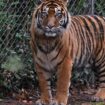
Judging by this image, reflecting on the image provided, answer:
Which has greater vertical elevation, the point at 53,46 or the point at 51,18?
the point at 51,18

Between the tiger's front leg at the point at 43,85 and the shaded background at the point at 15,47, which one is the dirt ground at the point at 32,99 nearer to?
the shaded background at the point at 15,47

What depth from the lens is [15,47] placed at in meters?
7.94

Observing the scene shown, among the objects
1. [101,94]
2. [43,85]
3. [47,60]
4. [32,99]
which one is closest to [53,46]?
[47,60]

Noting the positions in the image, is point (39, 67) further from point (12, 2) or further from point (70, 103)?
point (12, 2)

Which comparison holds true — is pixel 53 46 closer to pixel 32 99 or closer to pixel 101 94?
pixel 32 99

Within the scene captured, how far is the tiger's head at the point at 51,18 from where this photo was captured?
651cm

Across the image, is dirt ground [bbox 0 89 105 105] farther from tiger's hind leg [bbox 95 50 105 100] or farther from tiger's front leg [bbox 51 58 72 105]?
tiger's front leg [bbox 51 58 72 105]

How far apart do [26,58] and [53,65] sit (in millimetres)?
1289

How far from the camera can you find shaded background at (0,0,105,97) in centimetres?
759

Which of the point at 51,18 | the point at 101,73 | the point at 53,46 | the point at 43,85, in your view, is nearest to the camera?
the point at 51,18

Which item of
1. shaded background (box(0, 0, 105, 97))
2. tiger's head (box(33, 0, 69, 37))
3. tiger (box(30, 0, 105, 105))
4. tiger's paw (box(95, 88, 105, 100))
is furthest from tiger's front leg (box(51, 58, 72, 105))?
tiger's paw (box(95, 88, 105, 100))

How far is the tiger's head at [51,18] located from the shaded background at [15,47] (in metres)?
0.88

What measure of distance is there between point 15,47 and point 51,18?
158 centimetres

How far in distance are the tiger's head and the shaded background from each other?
883 millimetres
